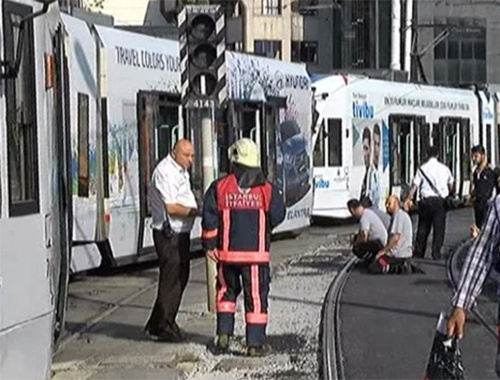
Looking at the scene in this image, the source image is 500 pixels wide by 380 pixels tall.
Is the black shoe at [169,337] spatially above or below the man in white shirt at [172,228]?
below

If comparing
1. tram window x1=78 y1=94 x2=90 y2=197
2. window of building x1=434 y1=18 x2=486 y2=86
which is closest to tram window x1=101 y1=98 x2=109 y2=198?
tram window x1=78 y1=94 x2=90 y2=197

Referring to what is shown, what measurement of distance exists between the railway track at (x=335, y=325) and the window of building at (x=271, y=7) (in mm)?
57238

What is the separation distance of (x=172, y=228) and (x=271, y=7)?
65.4 m

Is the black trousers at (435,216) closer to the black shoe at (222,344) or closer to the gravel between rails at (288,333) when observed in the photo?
the gravel between rails at (288,333)

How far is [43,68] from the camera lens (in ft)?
25.9

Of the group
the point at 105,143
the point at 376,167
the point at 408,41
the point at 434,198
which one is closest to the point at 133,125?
the point at 105,143

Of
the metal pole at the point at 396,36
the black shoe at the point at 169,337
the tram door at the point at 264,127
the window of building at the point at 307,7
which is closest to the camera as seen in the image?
the black shoe at the point at 169,337

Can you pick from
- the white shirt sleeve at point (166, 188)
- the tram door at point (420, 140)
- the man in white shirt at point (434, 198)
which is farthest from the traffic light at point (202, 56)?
the tram door at point (420, 140)

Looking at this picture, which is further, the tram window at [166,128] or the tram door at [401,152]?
the tram door at [401,152]

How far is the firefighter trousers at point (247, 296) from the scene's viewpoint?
1161 cm

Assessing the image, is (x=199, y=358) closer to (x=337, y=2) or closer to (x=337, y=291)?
(x=337, y=291)

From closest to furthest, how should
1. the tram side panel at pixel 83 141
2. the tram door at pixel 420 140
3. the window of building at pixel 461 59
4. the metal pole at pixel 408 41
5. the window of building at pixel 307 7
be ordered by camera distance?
the tram side panel at pixel 83 141 < the tram door at pixel 420 140 < the metal pole at pixel 408 41 < the window of building at pixel 307 7 < the window of building at pixel 461 59

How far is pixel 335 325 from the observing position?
13523mm

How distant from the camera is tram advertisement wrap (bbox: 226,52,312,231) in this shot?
23375 mm
